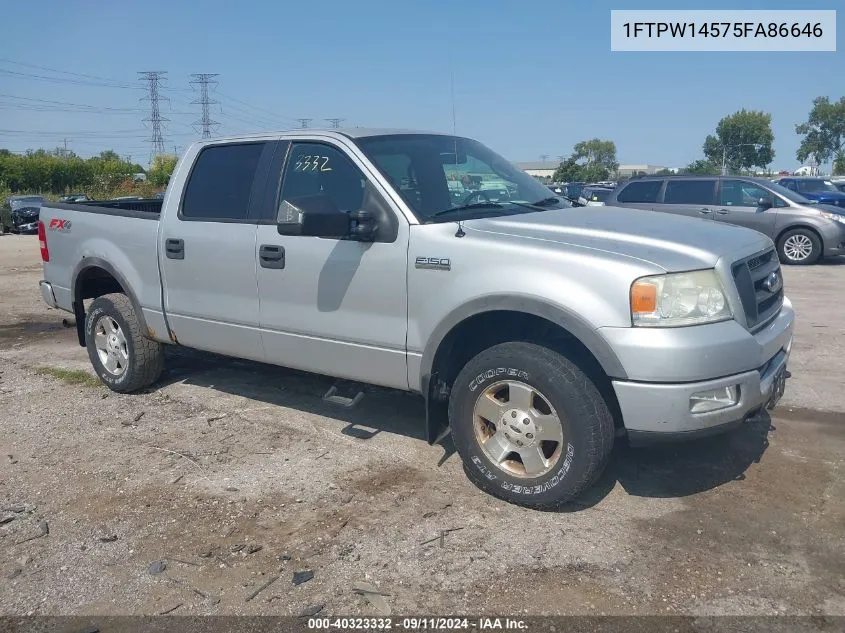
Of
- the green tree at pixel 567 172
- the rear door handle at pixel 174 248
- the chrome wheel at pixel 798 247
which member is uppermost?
the green tree at pixel 567 172

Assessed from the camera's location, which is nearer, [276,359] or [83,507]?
[83,507]

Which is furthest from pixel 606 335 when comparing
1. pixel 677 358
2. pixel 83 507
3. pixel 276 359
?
pixel 83 507

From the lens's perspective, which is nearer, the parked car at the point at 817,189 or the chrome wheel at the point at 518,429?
the chrome wheel at the point at 518,429

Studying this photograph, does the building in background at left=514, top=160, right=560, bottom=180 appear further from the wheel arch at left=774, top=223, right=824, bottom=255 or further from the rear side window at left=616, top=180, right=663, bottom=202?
the wheel arch at left=774, top=223, right=824, bottom=255

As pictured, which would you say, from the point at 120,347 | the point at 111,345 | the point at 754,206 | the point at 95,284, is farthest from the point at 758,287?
the point at 754,206

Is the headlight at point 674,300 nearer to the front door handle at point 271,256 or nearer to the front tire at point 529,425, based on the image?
the front tire at point 529,425

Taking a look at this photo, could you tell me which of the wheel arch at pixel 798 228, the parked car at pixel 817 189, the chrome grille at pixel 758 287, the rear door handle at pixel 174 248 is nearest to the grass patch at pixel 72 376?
the rear door handle at pixel 174 248

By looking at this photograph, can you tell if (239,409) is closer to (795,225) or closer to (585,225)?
(585,225)

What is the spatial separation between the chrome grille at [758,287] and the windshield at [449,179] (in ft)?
4.39

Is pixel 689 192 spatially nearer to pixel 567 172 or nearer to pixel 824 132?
pixel 567 172

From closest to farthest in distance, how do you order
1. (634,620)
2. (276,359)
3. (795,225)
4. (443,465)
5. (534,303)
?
(634,620) < (534,303) < (443,465) < (276,359) < (795,225)

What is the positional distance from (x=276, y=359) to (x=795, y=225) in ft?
39.4

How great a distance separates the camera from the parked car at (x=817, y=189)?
1802cm

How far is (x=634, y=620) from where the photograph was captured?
296 centimetres
